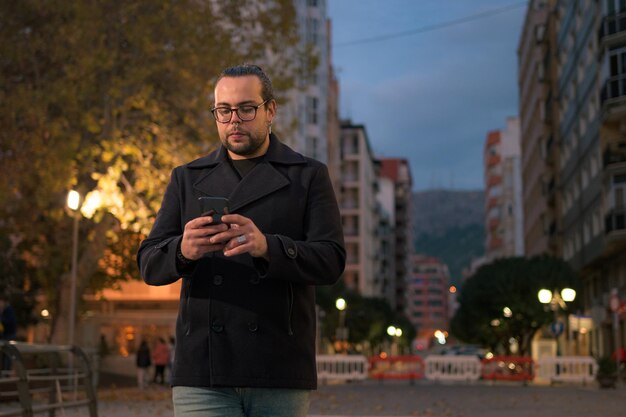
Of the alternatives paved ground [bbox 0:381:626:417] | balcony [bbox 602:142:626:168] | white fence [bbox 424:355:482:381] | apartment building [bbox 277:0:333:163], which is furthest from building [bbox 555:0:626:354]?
apartment building [bbox 277:0:333:163]

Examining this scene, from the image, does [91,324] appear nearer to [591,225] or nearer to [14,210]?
[14,210]

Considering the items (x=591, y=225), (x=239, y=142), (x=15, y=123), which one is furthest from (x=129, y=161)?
(x=591, y=225)

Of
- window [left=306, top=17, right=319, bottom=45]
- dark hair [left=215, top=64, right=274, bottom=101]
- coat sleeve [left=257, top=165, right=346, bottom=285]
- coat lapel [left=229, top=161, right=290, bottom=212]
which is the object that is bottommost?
coat sleeve [left=257, top=165, right=346, bottom=285]

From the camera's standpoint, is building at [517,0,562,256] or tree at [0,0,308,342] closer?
tree at [0,0,308,342]

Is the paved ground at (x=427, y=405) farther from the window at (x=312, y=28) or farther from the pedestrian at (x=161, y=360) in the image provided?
the window at (x=312, y=28)

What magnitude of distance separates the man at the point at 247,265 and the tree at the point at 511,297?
168 feet

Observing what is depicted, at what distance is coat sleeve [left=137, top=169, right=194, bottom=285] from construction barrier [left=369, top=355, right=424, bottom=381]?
38488mm

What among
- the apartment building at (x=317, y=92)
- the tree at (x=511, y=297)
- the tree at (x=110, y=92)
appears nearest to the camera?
Result: the tree at (x=110, y=92)

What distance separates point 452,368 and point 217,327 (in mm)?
39828

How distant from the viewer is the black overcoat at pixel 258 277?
357 cm

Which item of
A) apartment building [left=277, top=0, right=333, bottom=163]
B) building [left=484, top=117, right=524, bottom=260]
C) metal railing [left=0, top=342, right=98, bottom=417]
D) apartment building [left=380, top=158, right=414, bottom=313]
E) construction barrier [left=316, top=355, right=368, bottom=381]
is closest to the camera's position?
metal railing [left=0, top=342, right=98, bottom=417]

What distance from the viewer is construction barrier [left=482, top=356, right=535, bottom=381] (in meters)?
41.8

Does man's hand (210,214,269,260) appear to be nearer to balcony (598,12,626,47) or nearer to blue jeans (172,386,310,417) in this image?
blue jeans (172,386,310,417)

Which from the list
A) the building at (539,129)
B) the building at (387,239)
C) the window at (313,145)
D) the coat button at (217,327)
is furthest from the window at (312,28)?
the coat button at (217,327)
